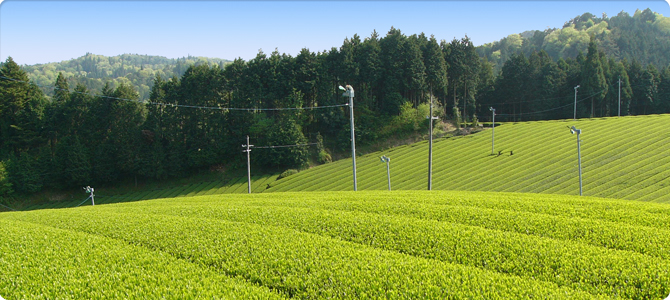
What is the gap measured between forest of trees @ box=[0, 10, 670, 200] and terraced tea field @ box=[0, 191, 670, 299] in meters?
49.6

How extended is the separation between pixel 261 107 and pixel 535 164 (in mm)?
45935

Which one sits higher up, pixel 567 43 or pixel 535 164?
pixel 567 43

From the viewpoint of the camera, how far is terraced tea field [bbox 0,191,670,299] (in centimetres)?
774

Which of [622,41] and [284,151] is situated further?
[622,41]

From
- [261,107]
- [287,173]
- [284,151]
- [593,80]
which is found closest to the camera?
[287,173]

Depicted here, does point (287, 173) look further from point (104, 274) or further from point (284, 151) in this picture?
point (104, 274)

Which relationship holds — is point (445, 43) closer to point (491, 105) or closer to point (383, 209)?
point (491, 105)

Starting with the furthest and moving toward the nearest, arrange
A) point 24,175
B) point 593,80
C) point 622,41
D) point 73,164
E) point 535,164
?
1. point 622,41
2. point 593,80
3. point 73,164
4. point 24,175
5. point 535,164

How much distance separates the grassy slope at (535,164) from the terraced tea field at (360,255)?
29.0 m

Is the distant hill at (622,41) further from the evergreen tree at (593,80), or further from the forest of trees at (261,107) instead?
the forest of trees at (261,107)

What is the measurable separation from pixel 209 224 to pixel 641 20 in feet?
692

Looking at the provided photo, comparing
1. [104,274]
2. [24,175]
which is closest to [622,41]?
[104,274]

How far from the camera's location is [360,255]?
30.3ft

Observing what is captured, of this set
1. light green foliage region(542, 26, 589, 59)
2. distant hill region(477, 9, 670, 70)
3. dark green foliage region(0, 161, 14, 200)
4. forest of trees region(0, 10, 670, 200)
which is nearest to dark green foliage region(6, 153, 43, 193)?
forest of trees region(0, 10, 670, 200)
